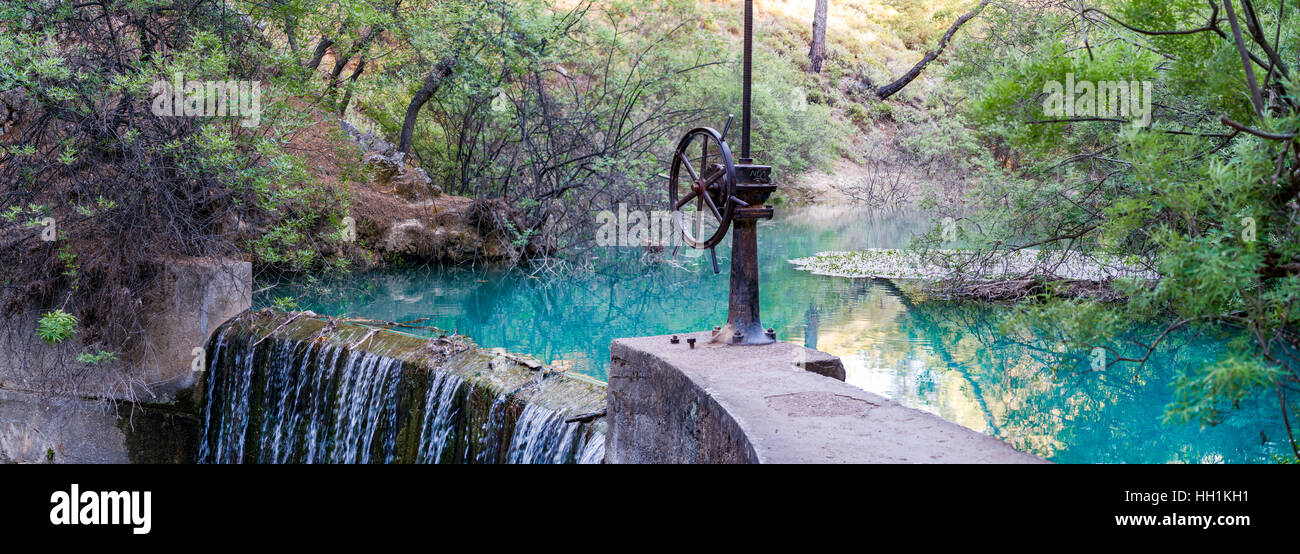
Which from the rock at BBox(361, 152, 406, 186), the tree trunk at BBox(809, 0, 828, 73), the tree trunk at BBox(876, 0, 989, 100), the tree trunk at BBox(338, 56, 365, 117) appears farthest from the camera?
the tree trunk at BBox(809, 0, 828, 73)

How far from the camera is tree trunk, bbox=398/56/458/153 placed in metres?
13.1

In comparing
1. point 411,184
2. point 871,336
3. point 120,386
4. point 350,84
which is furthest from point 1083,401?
point 411,184

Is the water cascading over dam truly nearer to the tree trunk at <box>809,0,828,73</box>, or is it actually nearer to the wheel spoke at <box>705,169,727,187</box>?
the wheel spoke at <box>705,169,727,187</box>

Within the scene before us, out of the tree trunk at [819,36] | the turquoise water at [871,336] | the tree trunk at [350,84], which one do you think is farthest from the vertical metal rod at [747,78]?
the tree trunk at [819,36]

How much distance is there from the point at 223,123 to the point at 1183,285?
6.50 m

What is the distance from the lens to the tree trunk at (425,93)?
13.1 m

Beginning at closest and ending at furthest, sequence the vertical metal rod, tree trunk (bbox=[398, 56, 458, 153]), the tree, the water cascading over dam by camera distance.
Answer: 1. the tree
2. the vertical metal rod
3. the water cascading over dam
4. tree trunk (bbox=[398, 56, 458, 153])

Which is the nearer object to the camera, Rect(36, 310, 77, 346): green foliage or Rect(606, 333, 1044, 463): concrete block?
Rect(606, 333, 1044, 463): concrete block

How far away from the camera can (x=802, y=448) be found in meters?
3.23

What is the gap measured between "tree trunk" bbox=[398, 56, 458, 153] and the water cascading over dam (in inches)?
236

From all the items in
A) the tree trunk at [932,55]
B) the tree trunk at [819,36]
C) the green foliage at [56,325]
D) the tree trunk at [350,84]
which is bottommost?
the green foliage at [56,325]

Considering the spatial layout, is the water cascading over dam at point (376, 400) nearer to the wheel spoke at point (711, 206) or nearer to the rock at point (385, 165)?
the wheel spoke at point (711, 206)

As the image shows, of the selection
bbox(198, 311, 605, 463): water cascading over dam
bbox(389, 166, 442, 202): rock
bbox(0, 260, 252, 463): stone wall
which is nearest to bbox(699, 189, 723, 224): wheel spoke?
bbox(198, 311, 605, 463): water cascading over dam

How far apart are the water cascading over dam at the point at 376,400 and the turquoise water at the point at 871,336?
2248 millimetres
